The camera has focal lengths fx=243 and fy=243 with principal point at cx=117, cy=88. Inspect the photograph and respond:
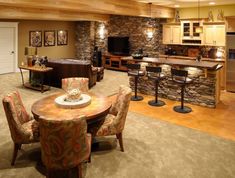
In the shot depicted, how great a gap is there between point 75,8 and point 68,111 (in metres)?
3.61

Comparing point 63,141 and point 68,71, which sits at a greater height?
point 68,71

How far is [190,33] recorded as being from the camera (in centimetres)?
903

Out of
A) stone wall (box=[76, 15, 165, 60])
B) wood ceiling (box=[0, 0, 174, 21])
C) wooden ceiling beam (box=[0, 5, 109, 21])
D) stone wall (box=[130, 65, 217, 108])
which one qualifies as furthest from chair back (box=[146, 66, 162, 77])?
wooden ceiling beam (box=[0, 5, 109, 21])

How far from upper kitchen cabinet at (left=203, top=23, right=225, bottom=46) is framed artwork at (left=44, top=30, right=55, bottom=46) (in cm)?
697

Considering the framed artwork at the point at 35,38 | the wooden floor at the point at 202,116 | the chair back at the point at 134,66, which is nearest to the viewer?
the wooden floor at the point at 202,116

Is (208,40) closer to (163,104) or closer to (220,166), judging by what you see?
(163,104)

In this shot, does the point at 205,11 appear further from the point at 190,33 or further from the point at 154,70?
the point at 154,70

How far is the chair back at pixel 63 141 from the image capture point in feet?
Result: 8.70

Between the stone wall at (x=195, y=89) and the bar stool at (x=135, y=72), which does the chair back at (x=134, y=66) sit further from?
the stone wall at (x=195, y=89)

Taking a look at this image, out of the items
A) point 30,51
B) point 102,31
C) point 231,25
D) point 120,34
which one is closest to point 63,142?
point 30,51

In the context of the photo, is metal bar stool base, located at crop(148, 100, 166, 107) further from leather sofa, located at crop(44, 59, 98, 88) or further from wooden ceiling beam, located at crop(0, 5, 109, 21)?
wooden ceiling beam, located at crop(0, 5, 109, 21)

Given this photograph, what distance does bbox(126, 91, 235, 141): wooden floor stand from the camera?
483cm

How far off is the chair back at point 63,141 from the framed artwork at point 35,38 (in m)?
9.10

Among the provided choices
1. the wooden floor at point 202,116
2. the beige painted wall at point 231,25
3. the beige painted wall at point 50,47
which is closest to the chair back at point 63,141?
the wooden floor at point 202,116
